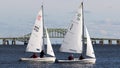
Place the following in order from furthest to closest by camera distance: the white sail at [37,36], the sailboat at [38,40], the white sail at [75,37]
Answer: the white sail at [37,36]
the sailboat at [38,40]
the white sail at [75,37]

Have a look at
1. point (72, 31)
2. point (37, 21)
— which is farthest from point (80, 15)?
point (37, 21)

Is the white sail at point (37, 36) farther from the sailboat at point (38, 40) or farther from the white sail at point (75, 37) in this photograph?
the white sail at point (75, 37)

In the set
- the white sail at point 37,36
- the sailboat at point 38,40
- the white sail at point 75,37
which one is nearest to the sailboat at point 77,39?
the white sail at point 75,37

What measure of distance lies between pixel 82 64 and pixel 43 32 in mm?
10724

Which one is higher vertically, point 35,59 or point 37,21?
point 37,21

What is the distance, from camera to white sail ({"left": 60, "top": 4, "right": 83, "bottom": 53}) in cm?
8294

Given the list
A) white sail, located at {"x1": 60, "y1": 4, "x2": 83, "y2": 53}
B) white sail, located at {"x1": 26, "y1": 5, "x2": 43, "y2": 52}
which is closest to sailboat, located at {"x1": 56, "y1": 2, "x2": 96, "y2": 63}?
white sail, located at {"x1": 60, "y1": 4, "x2": 83, "y2": 53}

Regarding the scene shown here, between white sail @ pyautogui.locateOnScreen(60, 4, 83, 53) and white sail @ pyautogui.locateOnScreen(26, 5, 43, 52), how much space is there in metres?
7.01

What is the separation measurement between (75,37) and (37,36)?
8.41 metres

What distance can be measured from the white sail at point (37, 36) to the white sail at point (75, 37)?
23.0ft

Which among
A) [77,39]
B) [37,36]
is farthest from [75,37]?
[37,36]

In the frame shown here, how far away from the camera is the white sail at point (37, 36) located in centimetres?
8888

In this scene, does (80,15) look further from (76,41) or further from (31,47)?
(31,47)

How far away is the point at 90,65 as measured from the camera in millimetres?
84000
